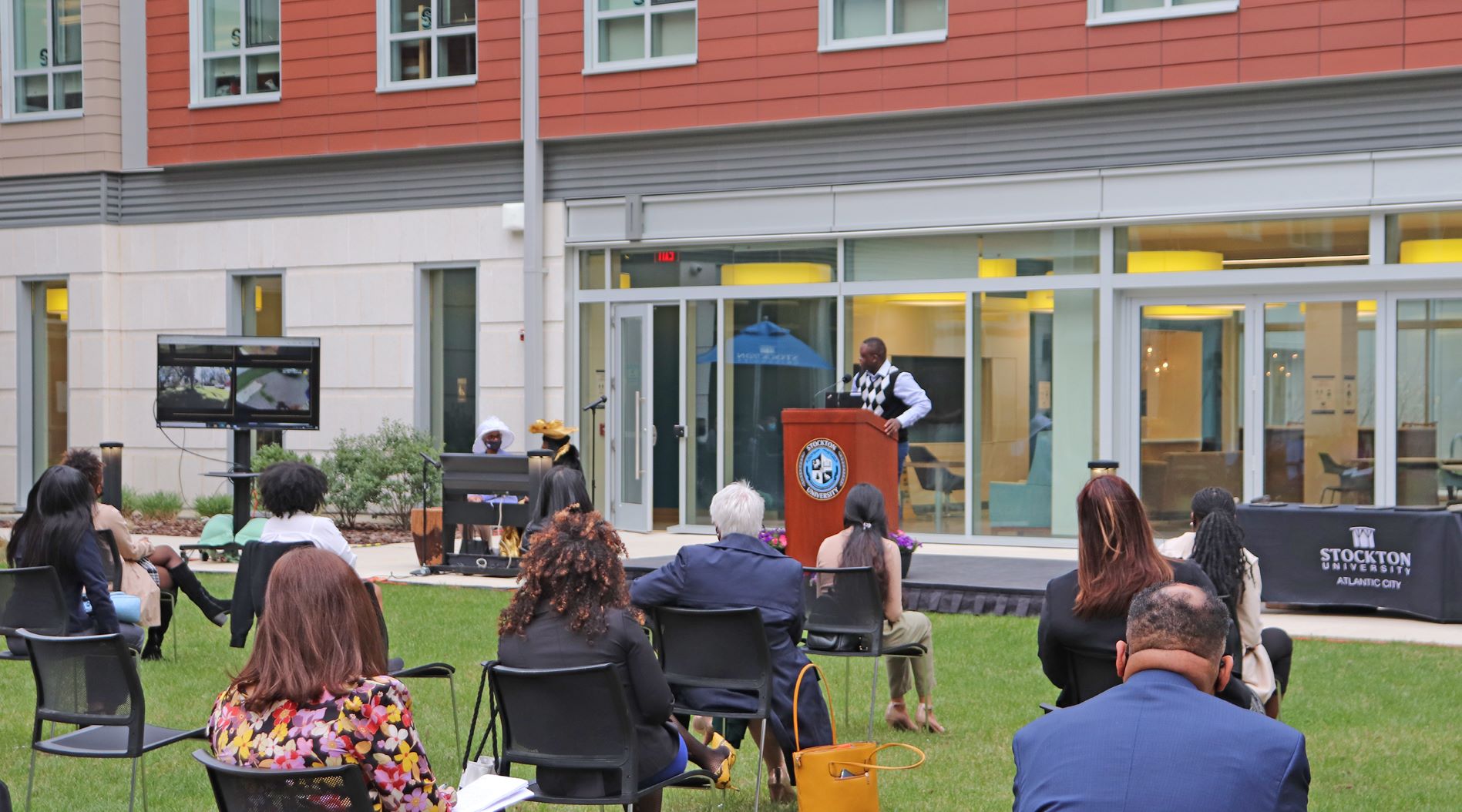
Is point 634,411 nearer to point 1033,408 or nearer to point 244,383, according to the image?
point 244,383

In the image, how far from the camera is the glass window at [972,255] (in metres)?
14.8

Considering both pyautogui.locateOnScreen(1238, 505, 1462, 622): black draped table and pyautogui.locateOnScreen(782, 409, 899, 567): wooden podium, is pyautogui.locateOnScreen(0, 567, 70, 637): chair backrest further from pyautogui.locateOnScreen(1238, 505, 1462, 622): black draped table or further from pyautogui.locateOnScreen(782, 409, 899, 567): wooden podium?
pyautogui.locateOnScreen(1238, 505, 1462, 622): black draped table

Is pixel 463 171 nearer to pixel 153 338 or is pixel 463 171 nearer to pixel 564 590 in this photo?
pixel 153 338

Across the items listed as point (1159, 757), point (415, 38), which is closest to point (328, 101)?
point (415, 38)

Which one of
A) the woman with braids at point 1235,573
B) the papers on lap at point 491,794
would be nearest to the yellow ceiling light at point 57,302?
the woman with braids at point 1235,573

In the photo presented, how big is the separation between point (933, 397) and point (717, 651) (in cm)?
986

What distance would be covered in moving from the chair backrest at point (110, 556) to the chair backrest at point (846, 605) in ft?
12.3

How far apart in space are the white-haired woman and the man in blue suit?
10.1 feet

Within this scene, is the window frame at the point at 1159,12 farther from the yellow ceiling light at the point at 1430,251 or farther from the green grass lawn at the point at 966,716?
the green grass lawn at the point at 966,716

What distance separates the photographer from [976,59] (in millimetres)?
14883

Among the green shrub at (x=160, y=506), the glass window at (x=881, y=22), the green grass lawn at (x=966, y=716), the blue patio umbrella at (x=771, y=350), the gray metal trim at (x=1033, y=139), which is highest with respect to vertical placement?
the glass window at (x=881, y=22)

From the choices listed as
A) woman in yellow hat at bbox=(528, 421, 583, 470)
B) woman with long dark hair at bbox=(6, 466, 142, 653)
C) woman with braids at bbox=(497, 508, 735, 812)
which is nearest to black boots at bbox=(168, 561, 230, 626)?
woman with long dark hair at bbox=(6, 466, 142, 653)

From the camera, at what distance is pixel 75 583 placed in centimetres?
759

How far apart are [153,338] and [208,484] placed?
186 centimetres
